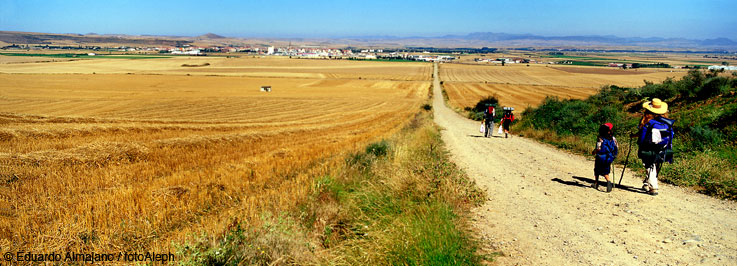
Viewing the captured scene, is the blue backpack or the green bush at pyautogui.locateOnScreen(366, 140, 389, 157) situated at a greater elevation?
the blue backpack

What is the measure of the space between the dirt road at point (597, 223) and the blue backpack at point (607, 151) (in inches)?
24.5

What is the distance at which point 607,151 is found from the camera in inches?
324

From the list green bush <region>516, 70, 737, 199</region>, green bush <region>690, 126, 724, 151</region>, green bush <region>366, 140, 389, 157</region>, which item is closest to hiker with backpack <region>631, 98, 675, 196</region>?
green bush <region>516, 70, 737, 199</region>

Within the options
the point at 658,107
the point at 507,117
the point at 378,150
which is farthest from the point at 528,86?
the point at 658,107

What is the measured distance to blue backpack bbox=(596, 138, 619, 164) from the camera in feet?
26.5

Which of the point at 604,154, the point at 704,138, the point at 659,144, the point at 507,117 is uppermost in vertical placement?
the point at 659,144

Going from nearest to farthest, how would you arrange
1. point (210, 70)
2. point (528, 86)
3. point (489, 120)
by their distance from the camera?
1. point (489, 120)
2. point (528, 86)
3. point (210, 70)

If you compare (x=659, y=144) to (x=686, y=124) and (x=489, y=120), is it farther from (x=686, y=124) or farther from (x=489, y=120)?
(x=489, y=120)

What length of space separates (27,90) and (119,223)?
193ft

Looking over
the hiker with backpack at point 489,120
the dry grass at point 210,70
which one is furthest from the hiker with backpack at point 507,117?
the dry grass at point 210,70

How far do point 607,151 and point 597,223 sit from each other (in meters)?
2.95

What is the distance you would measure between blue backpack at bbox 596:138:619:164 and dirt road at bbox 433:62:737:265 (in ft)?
2.04

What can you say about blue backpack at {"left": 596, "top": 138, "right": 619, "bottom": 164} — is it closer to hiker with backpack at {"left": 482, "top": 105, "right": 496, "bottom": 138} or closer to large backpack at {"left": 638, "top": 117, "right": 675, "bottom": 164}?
large backpack at {"left": 638, "top": 117, "right": 675, "bottom": 164}

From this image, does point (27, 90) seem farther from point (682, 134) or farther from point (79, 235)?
point (682, 134)
